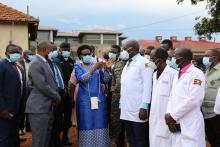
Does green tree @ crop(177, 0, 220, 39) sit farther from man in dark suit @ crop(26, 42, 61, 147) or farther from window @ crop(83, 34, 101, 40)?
window @ crop(83, 34, 101, 40)

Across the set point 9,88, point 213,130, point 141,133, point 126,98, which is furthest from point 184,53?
point 9,88

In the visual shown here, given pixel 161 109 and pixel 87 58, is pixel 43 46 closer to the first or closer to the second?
pixel 87 58

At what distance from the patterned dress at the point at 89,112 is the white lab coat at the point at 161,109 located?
124 centimetres

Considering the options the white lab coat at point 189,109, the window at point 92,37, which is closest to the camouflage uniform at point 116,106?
the white lab coat at point 189,109

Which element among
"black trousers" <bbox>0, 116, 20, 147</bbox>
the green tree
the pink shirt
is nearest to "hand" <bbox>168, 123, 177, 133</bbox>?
the pink shirt

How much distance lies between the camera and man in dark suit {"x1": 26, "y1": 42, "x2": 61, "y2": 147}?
6.21m

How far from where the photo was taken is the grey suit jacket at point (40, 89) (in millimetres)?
6195

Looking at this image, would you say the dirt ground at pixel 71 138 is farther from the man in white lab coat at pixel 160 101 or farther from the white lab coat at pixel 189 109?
the white lab coat at pixel 189 109

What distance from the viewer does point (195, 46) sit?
60188 millimetres

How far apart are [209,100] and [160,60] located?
1.10 metres

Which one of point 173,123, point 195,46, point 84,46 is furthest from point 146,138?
point 195,46

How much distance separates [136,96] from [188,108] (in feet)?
4.13

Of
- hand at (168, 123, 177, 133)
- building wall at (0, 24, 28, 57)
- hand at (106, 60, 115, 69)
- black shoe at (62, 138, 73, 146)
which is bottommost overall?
black shoe at (62, 138, 73, 146)

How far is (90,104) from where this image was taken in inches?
267
